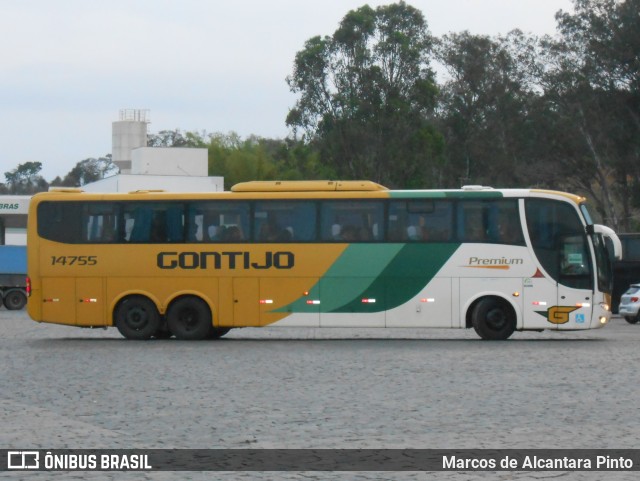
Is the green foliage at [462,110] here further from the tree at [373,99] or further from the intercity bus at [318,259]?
the intercity bus at [318,259]

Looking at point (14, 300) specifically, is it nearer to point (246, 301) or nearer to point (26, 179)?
point (246, 301)

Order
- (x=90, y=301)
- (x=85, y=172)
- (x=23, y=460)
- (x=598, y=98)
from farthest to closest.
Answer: (x=85, y=172), (x=598, y=98), (x=90, y=301), (x=23, y=460)

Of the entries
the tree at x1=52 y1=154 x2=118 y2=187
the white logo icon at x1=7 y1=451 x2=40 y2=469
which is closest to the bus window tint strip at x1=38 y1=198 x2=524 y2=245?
the white logo icon at x1=7 y1=451 x2=40 y2=469

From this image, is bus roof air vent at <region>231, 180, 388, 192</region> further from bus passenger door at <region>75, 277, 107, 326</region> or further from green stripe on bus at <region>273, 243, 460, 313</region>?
bus passenger door at <region>75, 277, 107, 326</region>

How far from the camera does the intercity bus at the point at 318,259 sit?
28.2 meters

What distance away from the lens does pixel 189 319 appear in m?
29.2

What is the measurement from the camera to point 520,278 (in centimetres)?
2814

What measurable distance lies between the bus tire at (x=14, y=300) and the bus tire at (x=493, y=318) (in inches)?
1328

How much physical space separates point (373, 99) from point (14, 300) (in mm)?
27664

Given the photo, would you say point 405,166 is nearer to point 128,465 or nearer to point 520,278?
point 520,278

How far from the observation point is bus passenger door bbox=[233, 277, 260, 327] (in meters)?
28.9

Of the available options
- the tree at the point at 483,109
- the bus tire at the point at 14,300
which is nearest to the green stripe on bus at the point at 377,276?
the bus tire at the point at 14,300

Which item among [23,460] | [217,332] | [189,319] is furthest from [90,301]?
[23,460]

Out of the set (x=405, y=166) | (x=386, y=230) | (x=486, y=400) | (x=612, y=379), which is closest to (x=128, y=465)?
(x=486, y=400)
